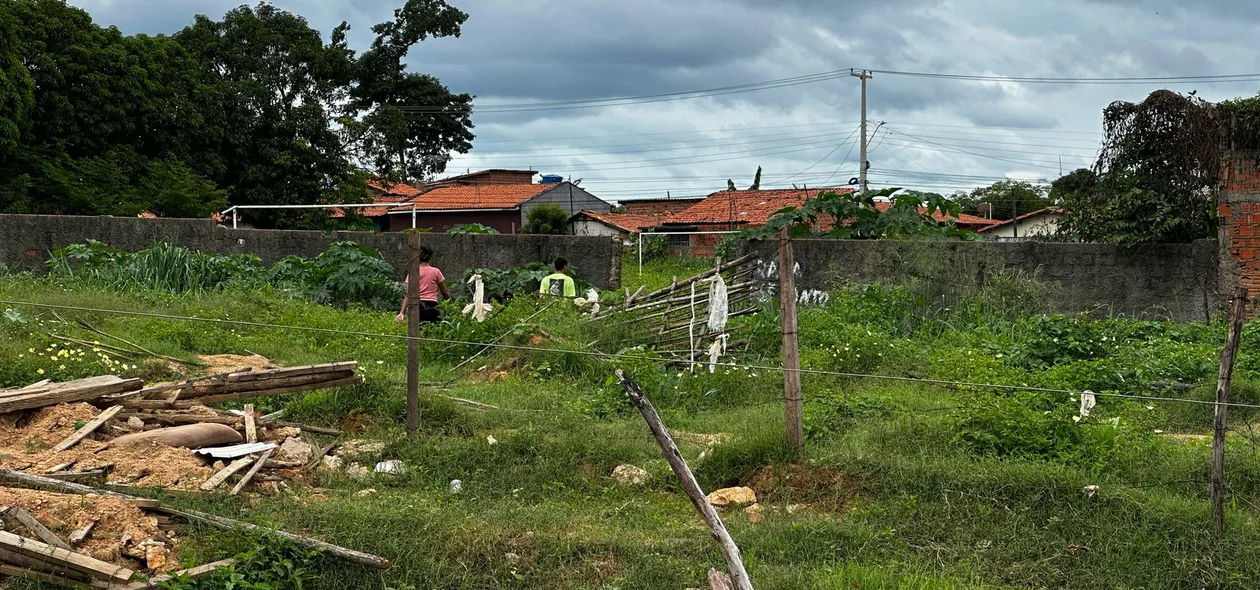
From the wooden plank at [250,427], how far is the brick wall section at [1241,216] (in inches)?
416

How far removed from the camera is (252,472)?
Result: 6262 millimetres

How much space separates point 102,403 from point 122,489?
1444 millimetres

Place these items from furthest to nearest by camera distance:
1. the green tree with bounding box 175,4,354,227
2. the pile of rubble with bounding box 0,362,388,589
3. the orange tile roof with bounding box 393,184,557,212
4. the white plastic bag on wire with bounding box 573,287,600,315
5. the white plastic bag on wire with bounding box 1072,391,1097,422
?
the orange tile roof with bounding box 393,184,557,212
the green tree with bounding box 175,4,354,227
the white plastic bag on wire with bounding box 573,287,600,315
the white plastic bag on wire with bounding box 1072,391,1097,422
the pile of rubble with bounding box 0,362,388,589

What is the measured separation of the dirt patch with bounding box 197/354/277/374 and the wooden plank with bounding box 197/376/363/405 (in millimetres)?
1299

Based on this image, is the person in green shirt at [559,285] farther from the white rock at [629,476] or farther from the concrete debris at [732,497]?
the concrete debris at [732,497]

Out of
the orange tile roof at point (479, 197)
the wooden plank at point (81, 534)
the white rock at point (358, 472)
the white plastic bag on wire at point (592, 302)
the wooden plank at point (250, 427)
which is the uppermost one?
the orange tile roof at point (479, 197)

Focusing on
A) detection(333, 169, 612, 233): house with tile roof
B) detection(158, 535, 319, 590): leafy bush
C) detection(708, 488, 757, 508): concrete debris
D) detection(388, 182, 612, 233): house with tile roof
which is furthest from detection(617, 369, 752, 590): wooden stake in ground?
detection(388, 182, 612, 233): house with tile roof

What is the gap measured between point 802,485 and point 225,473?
10.8ft

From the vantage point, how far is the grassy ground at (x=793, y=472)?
17.4 ft

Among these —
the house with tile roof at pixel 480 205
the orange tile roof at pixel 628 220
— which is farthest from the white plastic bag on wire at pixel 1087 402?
the house with tile roof at pixel 480 205

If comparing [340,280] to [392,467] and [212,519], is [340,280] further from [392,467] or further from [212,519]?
[212,519]

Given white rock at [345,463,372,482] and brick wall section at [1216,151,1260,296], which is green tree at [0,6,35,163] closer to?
white rock at [345,463,372,482]

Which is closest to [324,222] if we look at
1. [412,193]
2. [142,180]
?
[142,180]

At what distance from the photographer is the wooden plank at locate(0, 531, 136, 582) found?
4.78m
